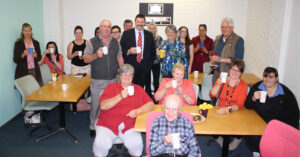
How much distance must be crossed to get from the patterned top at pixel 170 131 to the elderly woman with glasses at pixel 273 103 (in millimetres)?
1226

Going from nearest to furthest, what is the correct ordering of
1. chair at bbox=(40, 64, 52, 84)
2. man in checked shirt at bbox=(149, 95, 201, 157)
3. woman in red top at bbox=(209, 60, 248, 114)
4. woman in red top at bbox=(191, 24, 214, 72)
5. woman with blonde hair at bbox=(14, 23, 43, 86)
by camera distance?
man in checked shirt at bbox=(149, 95, 201, 157) → woman in red top at bbox=(209, 60, 248, 114) → woman with blonde hair at bbox=(14, 23, 43, 86) → chair at bbox=(40, 64, 52, 84) → woman in red top at bbox=(191, 24, 214, 72)

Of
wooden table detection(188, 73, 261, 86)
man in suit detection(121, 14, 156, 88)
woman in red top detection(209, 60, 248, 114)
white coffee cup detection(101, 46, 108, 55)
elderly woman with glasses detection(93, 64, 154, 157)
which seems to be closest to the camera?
elderly woman with glasses detection(93, 64, 154, 157)

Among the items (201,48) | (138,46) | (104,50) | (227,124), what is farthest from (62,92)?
(201,48)

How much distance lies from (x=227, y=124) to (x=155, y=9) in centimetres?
488

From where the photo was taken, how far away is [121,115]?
3.27 m

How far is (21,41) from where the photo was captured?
5.05m

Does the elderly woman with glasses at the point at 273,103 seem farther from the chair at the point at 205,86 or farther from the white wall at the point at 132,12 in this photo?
the white wall at the point at 132,12

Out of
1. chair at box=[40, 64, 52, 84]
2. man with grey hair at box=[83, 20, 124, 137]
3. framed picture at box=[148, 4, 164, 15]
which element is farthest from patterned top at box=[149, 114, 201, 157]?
framed picture at box=[148, 4, 164, 15]

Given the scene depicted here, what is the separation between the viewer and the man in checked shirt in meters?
2.54

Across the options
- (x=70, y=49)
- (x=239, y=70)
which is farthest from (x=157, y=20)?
(x=239, y=70)

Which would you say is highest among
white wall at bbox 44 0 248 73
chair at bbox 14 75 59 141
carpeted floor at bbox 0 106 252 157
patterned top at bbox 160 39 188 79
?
white wall at bbox 44 0 248 73

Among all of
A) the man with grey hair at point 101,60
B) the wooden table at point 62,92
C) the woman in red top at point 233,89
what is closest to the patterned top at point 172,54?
the man with grey hair at point 101,60

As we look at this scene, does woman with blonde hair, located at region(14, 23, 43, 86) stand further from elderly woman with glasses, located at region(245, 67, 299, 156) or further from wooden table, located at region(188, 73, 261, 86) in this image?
elderly woman with glasses, located at region(245, 67, 299, 156)

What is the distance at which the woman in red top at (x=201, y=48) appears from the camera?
6645mm
